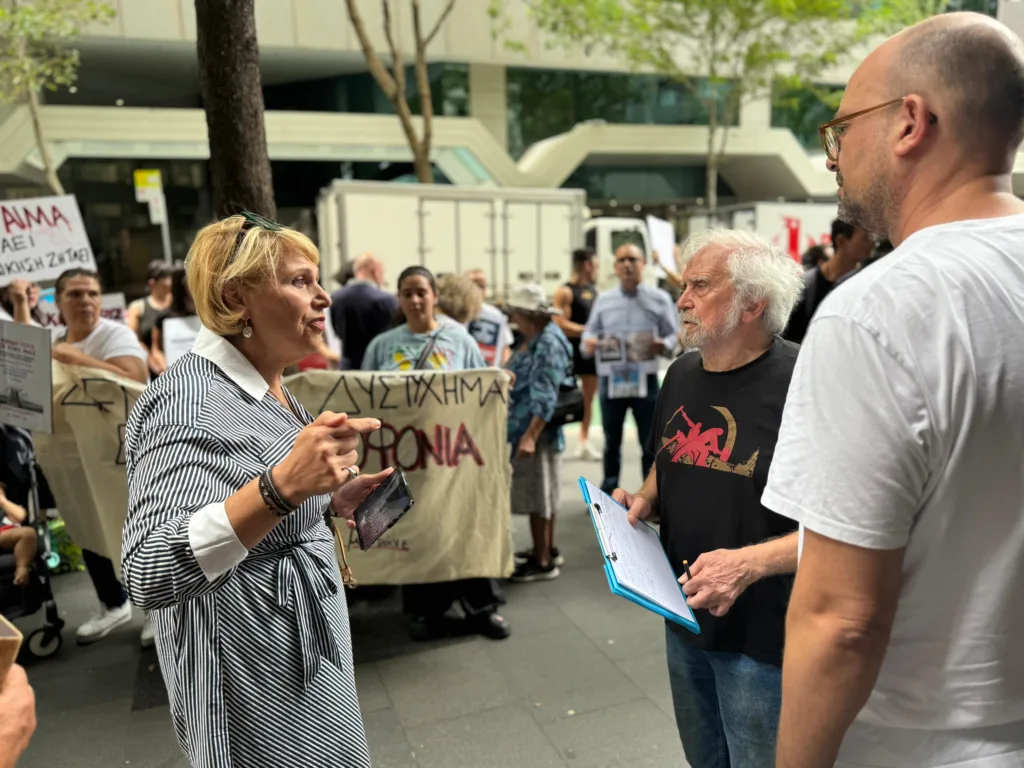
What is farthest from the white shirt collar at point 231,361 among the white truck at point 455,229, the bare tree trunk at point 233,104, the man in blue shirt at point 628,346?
the white truck at point 455,229

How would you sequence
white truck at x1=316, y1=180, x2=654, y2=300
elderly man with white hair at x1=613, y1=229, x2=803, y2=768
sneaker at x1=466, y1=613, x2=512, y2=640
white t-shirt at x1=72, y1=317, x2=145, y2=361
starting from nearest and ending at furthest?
1. elderly man with white hair at x1=613, y1=229, x2=803, y2=768
2. sneaker at x1=466, y1=613, x2=512, y2=640
3. white t-shirt at x1=72, y1=317, x2=145, y2=361
4. white truck at x1=316, y1=180, x2=654, y2=300

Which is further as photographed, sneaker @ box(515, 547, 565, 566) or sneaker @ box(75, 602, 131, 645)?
sneaker @ box(515, 547, 565, 566)

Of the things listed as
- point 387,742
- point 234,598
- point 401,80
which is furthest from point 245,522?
point 401,80

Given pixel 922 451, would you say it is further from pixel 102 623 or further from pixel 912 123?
pixel 102 623

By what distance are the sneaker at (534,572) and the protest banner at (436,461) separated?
808mm

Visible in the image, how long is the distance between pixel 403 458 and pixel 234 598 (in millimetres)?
2390

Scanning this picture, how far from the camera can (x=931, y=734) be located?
112cm

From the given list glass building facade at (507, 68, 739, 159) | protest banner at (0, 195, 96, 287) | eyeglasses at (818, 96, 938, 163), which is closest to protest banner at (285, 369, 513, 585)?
eyeglasses at (818, 96, 938, 163)

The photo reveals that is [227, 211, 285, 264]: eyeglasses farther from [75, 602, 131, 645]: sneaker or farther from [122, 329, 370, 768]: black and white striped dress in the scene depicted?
[75, 602, 131, 645]: sneaker

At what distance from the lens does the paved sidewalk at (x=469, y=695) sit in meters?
3.12

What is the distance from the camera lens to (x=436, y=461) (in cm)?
405

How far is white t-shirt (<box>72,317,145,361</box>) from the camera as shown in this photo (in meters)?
4.36

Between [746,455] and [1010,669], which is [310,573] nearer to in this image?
[746,455]

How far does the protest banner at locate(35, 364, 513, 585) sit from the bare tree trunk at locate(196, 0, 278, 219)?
1.22 metres
